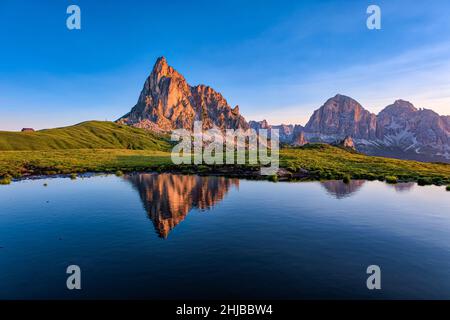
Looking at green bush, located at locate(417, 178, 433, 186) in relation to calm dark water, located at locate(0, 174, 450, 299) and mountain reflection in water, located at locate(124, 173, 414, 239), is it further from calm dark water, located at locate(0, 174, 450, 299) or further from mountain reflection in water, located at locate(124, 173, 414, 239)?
calm dark water, located at locate(0, 174, 450, 299)

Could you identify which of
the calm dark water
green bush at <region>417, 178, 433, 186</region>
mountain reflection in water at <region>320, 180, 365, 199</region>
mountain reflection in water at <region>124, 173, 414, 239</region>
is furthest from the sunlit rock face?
green bush at <region>417, 178, 433, 186</region>

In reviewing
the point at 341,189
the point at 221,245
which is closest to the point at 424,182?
the point at 341,189

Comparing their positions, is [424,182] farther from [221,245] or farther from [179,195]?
[221,245]

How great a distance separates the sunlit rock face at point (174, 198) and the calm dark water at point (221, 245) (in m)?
0.28

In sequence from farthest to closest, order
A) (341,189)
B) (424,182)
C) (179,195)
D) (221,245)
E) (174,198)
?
(424,182) → (341,189) → (179,195) → (174,198) → (221,245)

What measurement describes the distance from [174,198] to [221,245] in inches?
891

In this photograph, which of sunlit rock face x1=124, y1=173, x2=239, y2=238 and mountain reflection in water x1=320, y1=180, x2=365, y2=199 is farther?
mountain reflection in water x1=320, y1=180, x2=365, y2=199

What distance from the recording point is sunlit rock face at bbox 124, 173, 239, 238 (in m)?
33.4

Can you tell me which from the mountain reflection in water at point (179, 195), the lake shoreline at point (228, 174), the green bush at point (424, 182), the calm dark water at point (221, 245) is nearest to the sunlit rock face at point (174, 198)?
the mountain reflection in water at point (179, 195)

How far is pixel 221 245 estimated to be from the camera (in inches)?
988

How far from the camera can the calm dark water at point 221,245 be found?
1800 centimetres

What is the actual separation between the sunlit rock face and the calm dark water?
Result: 0.92ft
